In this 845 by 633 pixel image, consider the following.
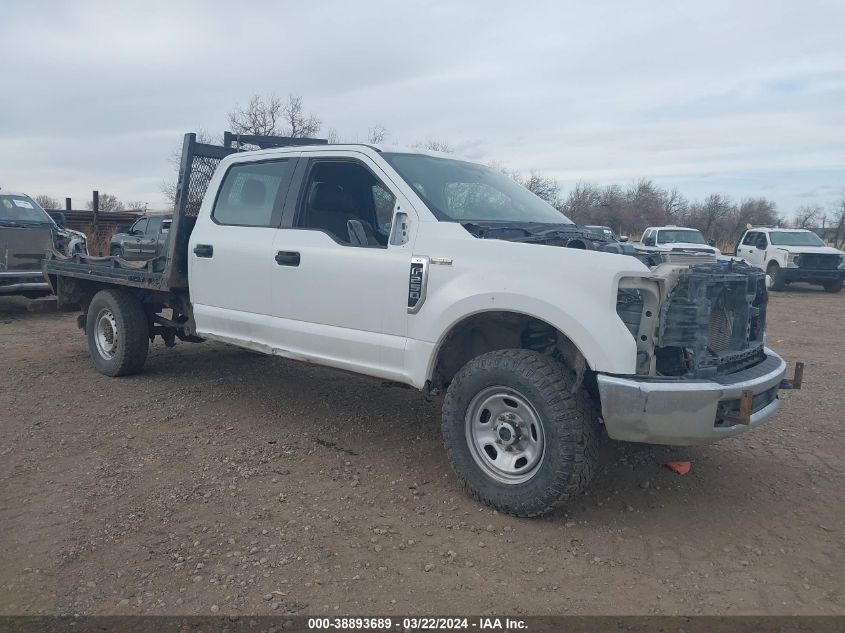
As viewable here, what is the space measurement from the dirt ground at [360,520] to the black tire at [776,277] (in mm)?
13847

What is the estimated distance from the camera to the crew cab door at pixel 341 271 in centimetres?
435

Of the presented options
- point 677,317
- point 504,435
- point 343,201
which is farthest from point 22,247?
point 677,317

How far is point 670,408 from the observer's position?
336cm

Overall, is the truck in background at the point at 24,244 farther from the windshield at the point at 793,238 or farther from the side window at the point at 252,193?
the windshield at the point at 793,238

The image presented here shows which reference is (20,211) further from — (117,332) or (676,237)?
(676,237)

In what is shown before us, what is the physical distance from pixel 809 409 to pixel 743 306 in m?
2.55

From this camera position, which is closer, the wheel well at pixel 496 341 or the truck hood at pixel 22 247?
the wheel well at pixel 496 341

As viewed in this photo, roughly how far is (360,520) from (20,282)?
30.1ft

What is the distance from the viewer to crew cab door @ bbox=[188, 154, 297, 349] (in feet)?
16.9

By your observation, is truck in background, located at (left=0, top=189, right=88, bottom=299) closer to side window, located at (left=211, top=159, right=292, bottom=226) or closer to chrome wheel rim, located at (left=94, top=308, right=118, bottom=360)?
chrome wheel rim, located at (left=94, top=308, right=118, bottom=360)

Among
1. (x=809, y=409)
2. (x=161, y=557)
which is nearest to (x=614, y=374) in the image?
(x=161, y=557)

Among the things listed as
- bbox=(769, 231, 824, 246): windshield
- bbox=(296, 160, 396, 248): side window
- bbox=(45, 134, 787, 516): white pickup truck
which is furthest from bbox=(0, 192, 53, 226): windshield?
bbox=(769, 231, 824, 246): windshield

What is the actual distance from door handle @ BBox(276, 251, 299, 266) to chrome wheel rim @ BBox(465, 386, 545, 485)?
1.72 metres

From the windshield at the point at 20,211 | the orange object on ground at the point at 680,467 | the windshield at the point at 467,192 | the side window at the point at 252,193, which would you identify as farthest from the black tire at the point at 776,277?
the windshield at the point at 20,211
